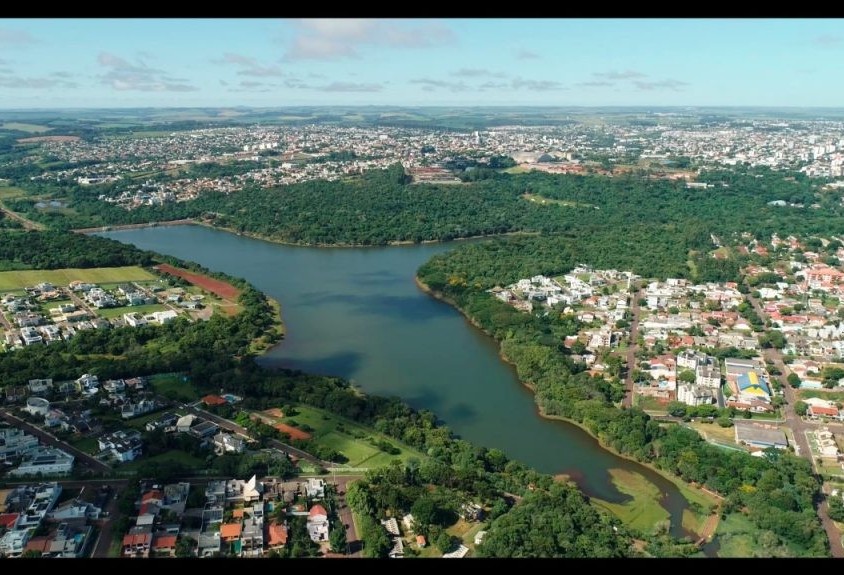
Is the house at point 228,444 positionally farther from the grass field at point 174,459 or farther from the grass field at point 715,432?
the grass field at point 715,432

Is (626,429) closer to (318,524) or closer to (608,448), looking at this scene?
(608,448)

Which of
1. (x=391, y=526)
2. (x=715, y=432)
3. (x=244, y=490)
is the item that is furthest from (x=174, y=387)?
(x=715, y=432)

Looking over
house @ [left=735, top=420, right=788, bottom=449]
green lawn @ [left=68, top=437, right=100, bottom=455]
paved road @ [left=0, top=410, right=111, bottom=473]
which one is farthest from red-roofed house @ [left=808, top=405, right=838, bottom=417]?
green lawn @ [left=68, top=437, right=100, bottom=455]

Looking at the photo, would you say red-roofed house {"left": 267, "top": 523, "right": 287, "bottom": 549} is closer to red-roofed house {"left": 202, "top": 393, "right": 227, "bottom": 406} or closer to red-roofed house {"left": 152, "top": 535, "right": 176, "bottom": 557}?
red-roofed house {"left": 152, "top": 535, "right": 176, "bottom": 557}

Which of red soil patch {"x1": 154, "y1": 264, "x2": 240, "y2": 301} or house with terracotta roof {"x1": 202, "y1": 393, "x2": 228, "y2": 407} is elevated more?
red soil patch {"x1": 154, "y1": 264, "x2": 240, "y2": 301}

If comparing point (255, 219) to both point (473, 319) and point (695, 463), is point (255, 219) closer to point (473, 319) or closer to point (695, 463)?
point (473, 319)

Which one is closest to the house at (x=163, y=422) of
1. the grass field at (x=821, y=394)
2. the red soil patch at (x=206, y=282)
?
the red soil patch at (x=206, y=282)
